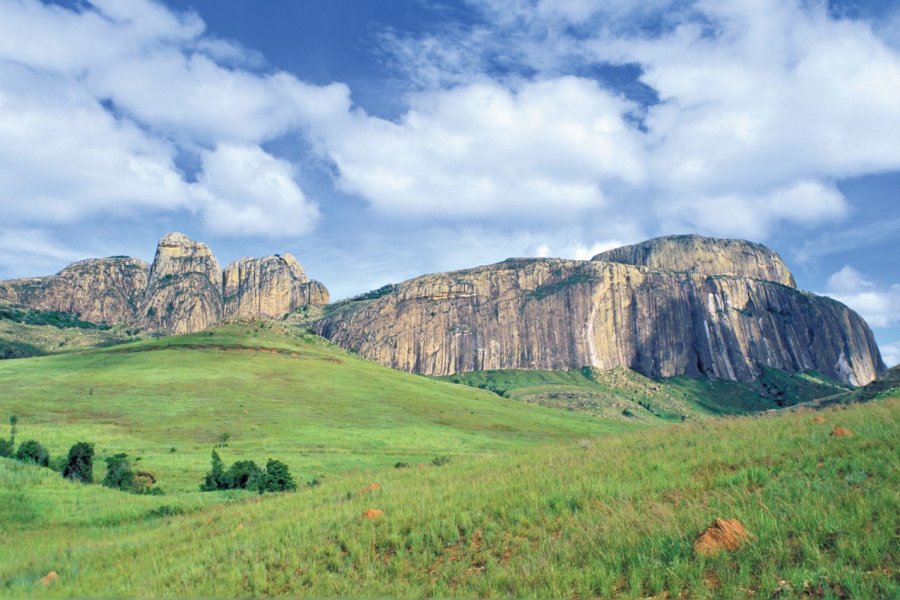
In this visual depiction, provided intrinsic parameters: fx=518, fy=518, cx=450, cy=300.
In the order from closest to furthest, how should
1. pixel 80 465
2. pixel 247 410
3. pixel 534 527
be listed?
pixel 534 527 < pixel 80 465 < pixel 247 410

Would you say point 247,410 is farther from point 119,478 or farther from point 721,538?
point 721,538

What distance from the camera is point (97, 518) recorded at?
75.1 ft

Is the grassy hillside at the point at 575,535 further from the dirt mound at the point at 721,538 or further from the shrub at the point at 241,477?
the shrub at the point at 241,477

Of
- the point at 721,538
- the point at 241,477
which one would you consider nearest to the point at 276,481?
the point at 241,477

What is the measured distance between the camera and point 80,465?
3234 centimetres

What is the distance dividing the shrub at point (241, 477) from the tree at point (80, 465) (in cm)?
819

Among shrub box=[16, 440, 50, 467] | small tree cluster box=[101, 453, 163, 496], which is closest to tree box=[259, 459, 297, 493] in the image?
small tree cluster box=[101, 453, 163, 496]

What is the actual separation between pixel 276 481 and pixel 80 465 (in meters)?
12.5

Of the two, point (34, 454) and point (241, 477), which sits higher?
point (34, 454)

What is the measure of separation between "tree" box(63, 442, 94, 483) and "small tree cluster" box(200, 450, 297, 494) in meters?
6.73

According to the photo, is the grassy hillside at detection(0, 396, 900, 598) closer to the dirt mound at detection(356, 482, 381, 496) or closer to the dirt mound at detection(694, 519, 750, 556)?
the dirt mound at detection(694, 519, 750, 556)

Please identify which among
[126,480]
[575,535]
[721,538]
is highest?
[721,538]

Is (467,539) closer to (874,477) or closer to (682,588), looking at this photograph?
(682,588)

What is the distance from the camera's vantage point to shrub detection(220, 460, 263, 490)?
106ft
